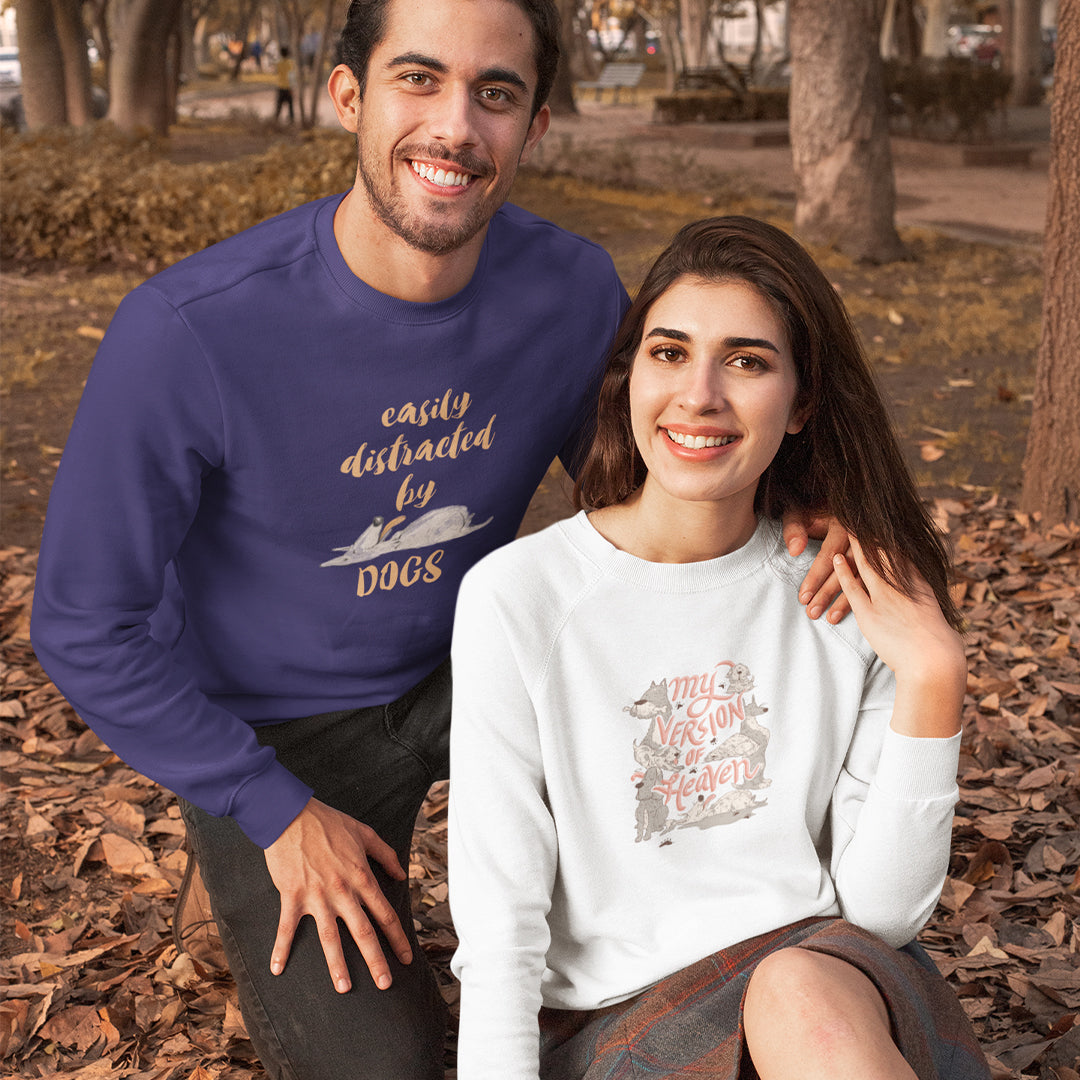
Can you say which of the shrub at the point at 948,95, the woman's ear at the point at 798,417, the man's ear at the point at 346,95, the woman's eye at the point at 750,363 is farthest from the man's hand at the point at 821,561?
the shrub at the point at 948,95

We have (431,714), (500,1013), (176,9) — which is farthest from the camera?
(176,9)

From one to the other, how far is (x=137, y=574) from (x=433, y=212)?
0.95m

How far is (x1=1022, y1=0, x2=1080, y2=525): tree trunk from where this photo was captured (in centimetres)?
500

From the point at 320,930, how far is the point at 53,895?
1362 millimetres

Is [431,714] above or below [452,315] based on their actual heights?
below

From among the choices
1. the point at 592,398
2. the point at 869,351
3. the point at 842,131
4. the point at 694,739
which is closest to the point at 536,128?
the point at 592,398

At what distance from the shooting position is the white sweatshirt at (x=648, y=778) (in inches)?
82.4

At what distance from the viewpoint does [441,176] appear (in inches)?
103

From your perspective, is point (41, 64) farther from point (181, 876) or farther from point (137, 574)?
point (137, 574)

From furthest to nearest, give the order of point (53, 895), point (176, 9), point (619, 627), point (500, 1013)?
1. point (176, 9)
2. point (53, 895)
3. point (619, 627)
4. point (500, 1013)

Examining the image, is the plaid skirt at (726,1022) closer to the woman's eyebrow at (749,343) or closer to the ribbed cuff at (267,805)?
the ribbed cuff at (267,805)

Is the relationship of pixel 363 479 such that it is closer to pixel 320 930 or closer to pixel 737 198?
pixel 320 930

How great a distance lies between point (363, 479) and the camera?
2.68m

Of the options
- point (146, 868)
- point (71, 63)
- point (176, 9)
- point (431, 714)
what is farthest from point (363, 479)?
point (71, 63)
